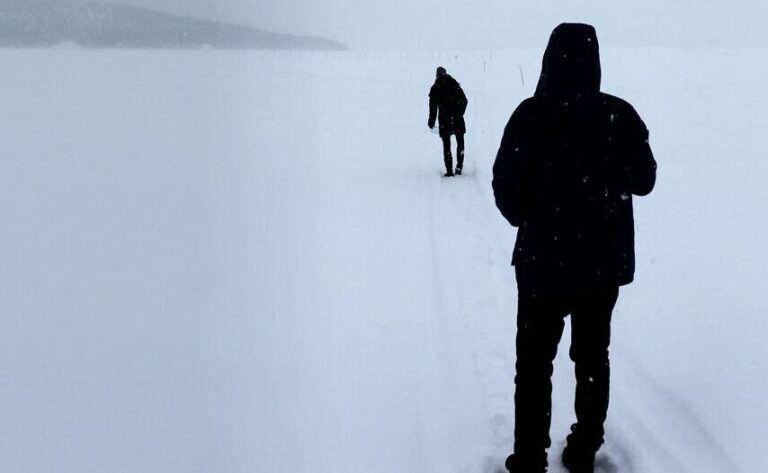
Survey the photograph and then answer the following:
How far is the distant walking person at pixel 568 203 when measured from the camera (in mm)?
2252

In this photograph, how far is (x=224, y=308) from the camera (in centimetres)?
541

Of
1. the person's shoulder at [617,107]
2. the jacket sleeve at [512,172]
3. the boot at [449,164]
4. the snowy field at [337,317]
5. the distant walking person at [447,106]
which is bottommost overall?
the snowy field at [337,317]

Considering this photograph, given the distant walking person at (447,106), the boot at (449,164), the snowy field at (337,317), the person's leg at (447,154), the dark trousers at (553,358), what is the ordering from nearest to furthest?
the dark trousers at (553,358) → the snowy field at (337,317) → the distant walking person at (447,106) → the person's leg at (447,154) → the boot at (449,164)

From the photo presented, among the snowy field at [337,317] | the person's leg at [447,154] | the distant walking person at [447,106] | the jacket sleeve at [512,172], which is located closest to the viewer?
the jacket sleeve at [512,172]

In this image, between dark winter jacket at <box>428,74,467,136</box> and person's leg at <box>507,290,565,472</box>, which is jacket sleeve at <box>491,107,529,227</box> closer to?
person's leg at <box>507,290,565,472</box>

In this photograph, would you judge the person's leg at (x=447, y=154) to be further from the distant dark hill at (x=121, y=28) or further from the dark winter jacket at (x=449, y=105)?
the distant dark hill at (x=121, y=28)

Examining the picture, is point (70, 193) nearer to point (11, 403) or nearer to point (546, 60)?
point (11, 403)

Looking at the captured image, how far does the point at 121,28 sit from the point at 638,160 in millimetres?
118753

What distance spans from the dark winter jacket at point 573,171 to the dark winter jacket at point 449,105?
284 inches

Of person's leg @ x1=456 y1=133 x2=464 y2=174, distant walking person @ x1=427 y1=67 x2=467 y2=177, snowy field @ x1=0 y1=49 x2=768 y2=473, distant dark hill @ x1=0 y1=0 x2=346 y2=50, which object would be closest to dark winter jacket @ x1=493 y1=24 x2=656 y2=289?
snowy field @ x1=0 y1=49 x2=768 y2=473

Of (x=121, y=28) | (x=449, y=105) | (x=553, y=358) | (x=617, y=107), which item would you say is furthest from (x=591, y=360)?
(x=121, y=28)

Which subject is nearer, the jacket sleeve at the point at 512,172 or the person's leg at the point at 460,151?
the jacket sleeve at the point at 512,172

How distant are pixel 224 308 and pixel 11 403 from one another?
182 cm

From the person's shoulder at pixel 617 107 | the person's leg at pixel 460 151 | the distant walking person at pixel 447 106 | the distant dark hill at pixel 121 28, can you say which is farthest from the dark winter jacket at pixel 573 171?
the distant dark hill at pixel 121 28
